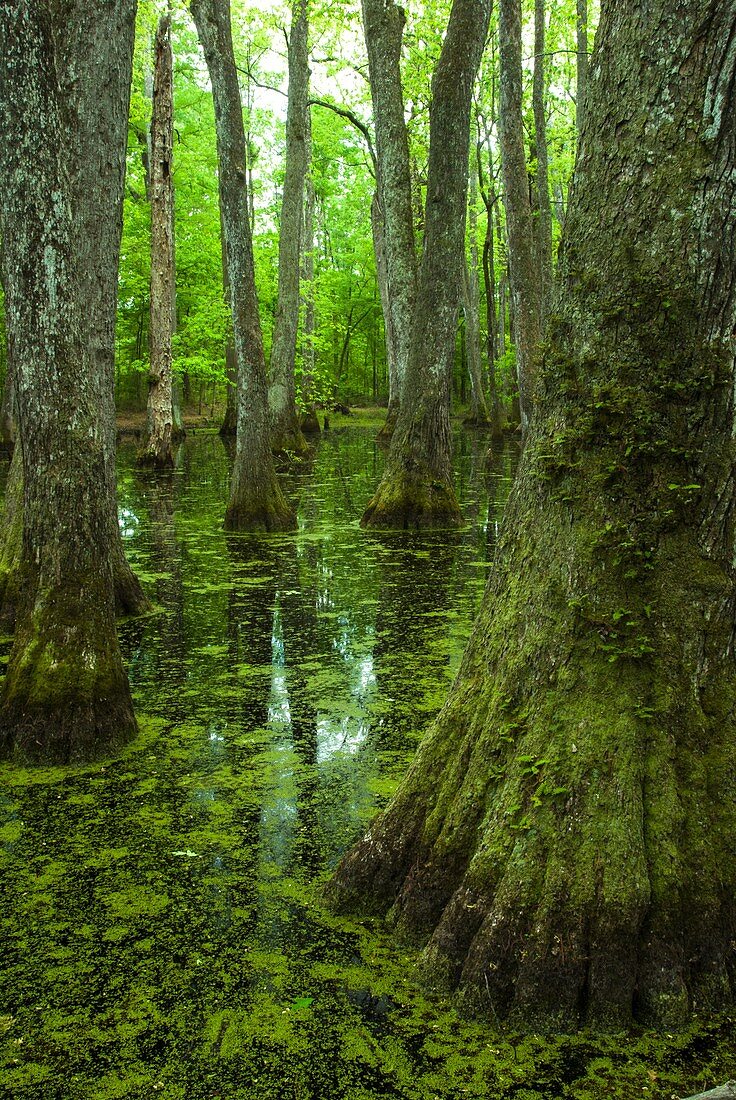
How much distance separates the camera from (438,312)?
10.1 meters

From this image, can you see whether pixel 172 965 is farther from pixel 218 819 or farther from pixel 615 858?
pixel 615 858

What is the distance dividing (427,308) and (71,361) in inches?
257

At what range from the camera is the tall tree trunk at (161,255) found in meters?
17.0

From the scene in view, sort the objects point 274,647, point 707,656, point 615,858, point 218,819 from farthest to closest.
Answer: point 274,647 < point 218,819 < point 707,656 < point 615,858

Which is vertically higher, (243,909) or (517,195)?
(517,195)

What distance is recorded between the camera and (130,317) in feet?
113

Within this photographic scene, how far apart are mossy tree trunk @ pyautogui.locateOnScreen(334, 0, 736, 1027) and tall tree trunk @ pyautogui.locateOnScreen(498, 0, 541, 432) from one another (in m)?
9.20

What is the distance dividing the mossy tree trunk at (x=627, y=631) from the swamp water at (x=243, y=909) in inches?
7.5

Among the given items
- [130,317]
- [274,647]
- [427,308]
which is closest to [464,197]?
[427,308]

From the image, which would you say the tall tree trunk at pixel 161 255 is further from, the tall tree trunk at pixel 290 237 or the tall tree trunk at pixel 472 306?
the tall tree trunk at pixel 472 306

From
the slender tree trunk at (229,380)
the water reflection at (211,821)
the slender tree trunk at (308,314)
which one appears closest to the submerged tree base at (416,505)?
the water reflection at (211,821)

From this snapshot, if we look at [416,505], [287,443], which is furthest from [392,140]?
[287,443]

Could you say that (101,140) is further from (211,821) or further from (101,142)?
(211,821)

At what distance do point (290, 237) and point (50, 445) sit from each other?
49.5 ft
